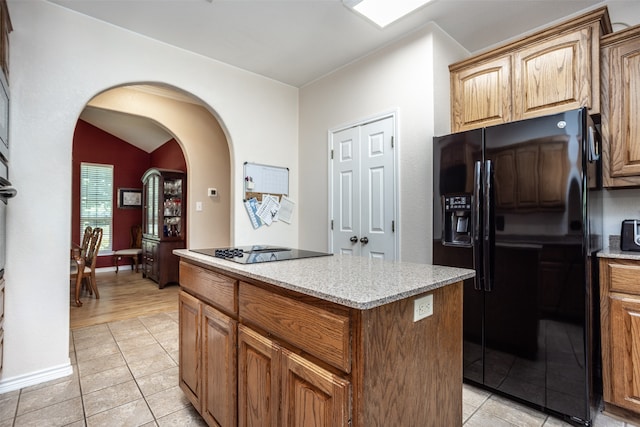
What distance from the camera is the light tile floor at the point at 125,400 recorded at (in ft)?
5.84

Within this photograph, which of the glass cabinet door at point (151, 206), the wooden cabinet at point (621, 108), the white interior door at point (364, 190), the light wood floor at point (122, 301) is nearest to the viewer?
the wooden cabinet at point (621, 108)

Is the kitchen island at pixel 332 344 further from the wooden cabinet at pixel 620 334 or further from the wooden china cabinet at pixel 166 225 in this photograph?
the wooden china cabinet at pixel 166 225

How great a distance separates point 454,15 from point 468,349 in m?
2.46

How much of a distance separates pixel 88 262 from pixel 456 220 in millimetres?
5149

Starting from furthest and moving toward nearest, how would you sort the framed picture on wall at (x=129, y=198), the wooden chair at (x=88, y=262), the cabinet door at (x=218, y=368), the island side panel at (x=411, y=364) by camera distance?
the framed picture on wall at (x=129, y=198), the wooden chair at (x=88, y=262), the cabinet door at (x=218, y=368), the island side panel at (x=411, y=364)

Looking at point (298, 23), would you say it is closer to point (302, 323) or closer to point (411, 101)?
point (411, 101)

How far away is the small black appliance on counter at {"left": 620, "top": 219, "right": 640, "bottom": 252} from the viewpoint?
201cm

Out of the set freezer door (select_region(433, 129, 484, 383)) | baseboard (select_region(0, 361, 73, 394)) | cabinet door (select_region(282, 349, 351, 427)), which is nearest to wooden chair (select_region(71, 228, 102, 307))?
baseboard (select_region(0, 361, 73, 394))

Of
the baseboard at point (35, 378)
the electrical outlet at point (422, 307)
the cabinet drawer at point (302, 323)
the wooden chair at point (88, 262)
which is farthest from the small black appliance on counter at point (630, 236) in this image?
the wooden chair at point (88, 262)

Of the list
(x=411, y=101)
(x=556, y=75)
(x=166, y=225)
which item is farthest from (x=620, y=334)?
(x=166, y=225)

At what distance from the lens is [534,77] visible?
2.21m

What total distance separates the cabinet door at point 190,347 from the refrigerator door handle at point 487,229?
5.75 ft

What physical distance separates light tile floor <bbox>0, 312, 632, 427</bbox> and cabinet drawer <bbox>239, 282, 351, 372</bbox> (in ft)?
3.33

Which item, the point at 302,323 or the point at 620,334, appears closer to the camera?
the point at 302,323
